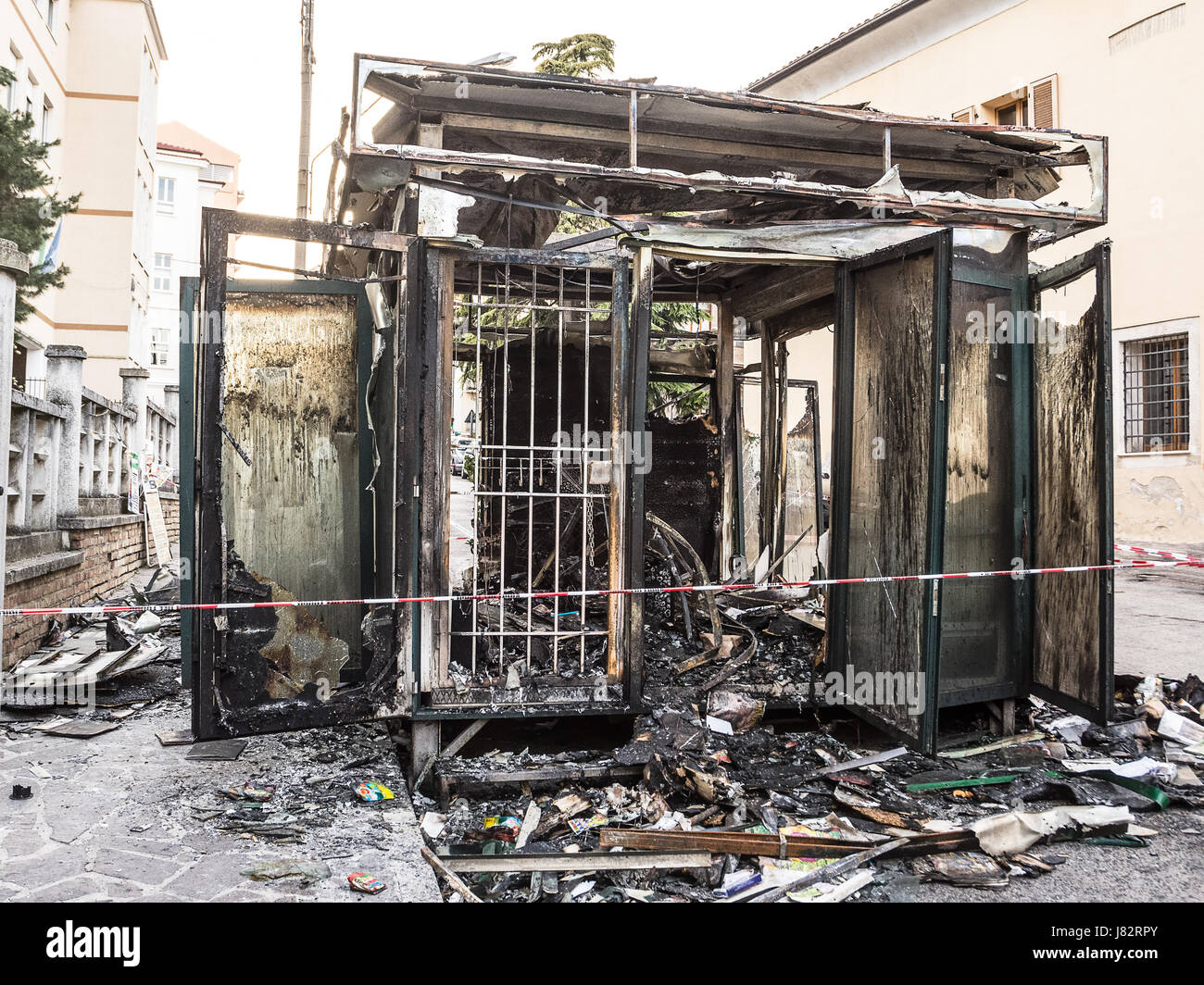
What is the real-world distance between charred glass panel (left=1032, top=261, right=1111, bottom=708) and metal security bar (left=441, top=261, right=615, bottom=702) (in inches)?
117

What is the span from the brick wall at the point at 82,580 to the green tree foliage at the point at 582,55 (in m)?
10.0

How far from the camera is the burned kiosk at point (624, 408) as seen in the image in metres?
4.71

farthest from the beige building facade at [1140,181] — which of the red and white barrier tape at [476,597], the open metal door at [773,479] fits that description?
the red and white barrier tape at [476,597]

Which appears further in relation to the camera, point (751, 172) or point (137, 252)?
point (137, 252)

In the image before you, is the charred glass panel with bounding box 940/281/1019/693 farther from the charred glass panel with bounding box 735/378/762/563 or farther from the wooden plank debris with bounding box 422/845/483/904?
the charred glass panel with bounding box 735/378/762/563

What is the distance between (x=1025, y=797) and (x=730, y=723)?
1693mm

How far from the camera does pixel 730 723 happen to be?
17.4ft

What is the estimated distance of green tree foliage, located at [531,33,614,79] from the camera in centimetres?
1421

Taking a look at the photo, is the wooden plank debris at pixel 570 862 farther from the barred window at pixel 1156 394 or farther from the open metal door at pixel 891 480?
the barred window at pixel 1156 394

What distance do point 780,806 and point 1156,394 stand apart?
11899 mm

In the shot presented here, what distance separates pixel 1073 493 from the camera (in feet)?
17.8
